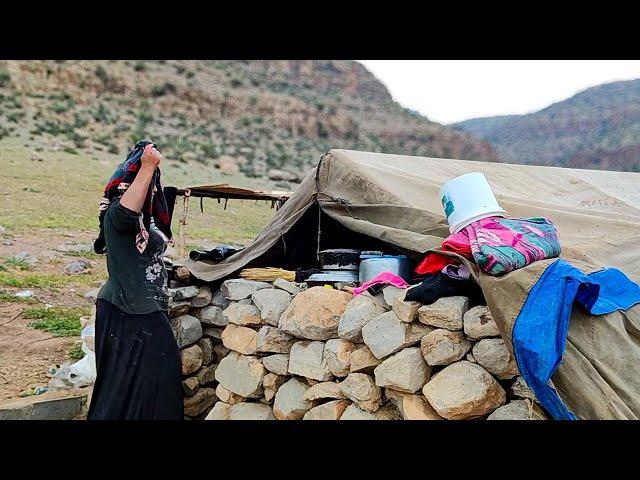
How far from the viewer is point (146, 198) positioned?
3436 mm

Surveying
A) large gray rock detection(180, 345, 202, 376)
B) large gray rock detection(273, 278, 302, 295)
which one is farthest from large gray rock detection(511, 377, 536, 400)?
large gray rock detection(180, 345, 202, 376)

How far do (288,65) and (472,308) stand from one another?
51256mm

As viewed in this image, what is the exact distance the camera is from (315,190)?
4.56 m

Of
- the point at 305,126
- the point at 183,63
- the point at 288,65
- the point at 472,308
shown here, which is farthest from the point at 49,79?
the point at 472,308

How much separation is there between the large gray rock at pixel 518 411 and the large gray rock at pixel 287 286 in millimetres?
1768

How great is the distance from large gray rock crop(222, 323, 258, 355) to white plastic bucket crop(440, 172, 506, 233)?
1.63 meters

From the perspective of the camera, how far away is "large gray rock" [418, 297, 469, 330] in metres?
2.91

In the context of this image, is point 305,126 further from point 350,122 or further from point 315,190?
point 315,190

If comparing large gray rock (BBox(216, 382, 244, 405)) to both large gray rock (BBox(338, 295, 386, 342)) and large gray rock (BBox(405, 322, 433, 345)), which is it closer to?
large gray rock (BBox(338, 295, 386, 342))

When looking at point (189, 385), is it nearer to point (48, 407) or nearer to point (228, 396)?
point (228, 396)

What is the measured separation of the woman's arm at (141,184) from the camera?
325 cm

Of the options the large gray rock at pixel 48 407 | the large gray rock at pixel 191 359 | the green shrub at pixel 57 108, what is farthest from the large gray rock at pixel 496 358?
the green shrub at pixel 57 108

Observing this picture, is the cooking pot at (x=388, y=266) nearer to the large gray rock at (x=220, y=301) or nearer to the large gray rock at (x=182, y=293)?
the large gray rock at (x=220, y=301)

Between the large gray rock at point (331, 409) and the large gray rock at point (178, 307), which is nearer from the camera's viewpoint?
the large gray rock at point (331, 409)
